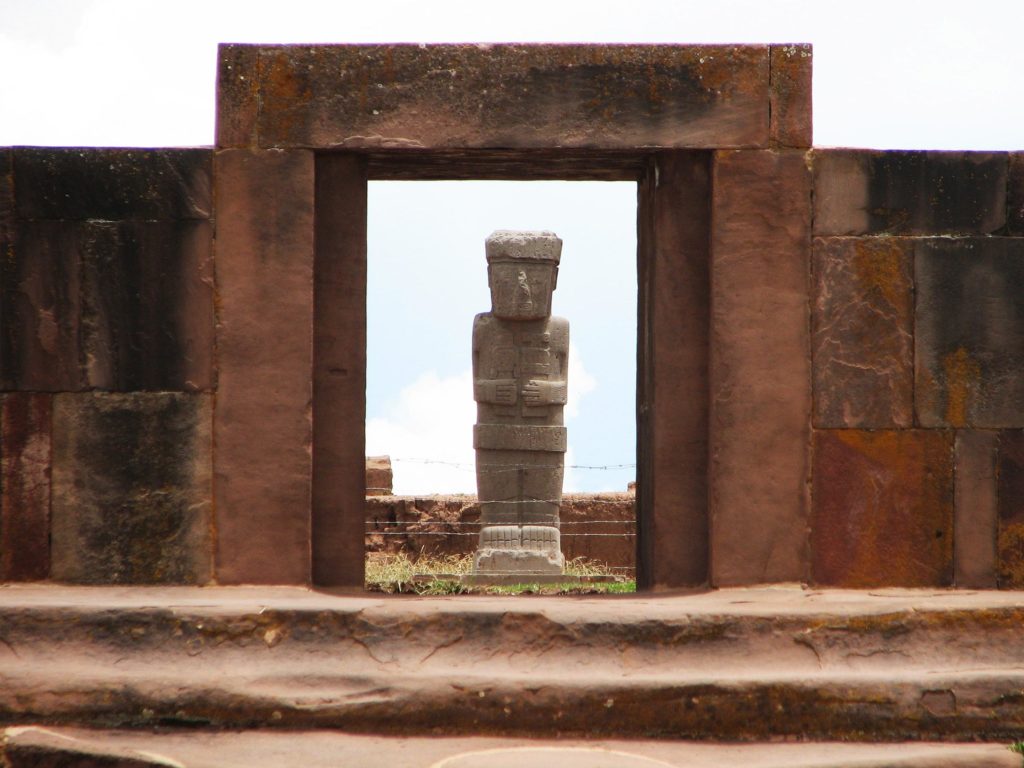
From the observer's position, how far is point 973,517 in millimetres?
5406

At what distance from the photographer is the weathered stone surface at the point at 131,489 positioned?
210 inches

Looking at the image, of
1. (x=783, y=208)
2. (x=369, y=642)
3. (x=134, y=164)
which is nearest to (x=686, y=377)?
(x=783, y=208)

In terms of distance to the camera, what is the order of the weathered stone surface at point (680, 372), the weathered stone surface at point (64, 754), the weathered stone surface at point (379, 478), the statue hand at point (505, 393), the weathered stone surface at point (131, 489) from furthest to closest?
the weathered stone surface at point (379, 478)
the statue hand at point (505, 393)
the weathered stone surface at point (680, 372)
the weathered stone surface at point (131, 489)
the weathered stone surface at point (64, 754)

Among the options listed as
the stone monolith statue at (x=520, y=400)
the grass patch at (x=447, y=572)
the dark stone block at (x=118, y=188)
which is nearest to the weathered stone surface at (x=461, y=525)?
the grass patch at (x=447, y=572)

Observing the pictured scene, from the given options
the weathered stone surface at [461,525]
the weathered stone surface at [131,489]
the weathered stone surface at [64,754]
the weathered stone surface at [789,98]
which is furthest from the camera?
the weathered stone surface at [461,525]

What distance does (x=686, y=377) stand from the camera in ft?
18.4

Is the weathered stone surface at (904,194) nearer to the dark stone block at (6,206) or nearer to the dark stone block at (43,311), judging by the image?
the dark stone block at (43,311)

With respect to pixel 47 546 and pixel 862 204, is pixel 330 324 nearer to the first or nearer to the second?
pixel 47 546

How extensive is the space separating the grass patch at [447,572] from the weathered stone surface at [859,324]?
4.37 m

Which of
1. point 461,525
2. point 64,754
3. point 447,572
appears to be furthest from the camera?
point 461,525

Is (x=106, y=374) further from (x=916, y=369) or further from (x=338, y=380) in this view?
(x=916, y=369)

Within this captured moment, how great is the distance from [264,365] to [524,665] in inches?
64.8

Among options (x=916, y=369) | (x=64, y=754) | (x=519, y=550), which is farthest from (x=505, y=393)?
(x=64, y=754)

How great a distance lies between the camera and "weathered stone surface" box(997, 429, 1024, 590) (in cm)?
541
